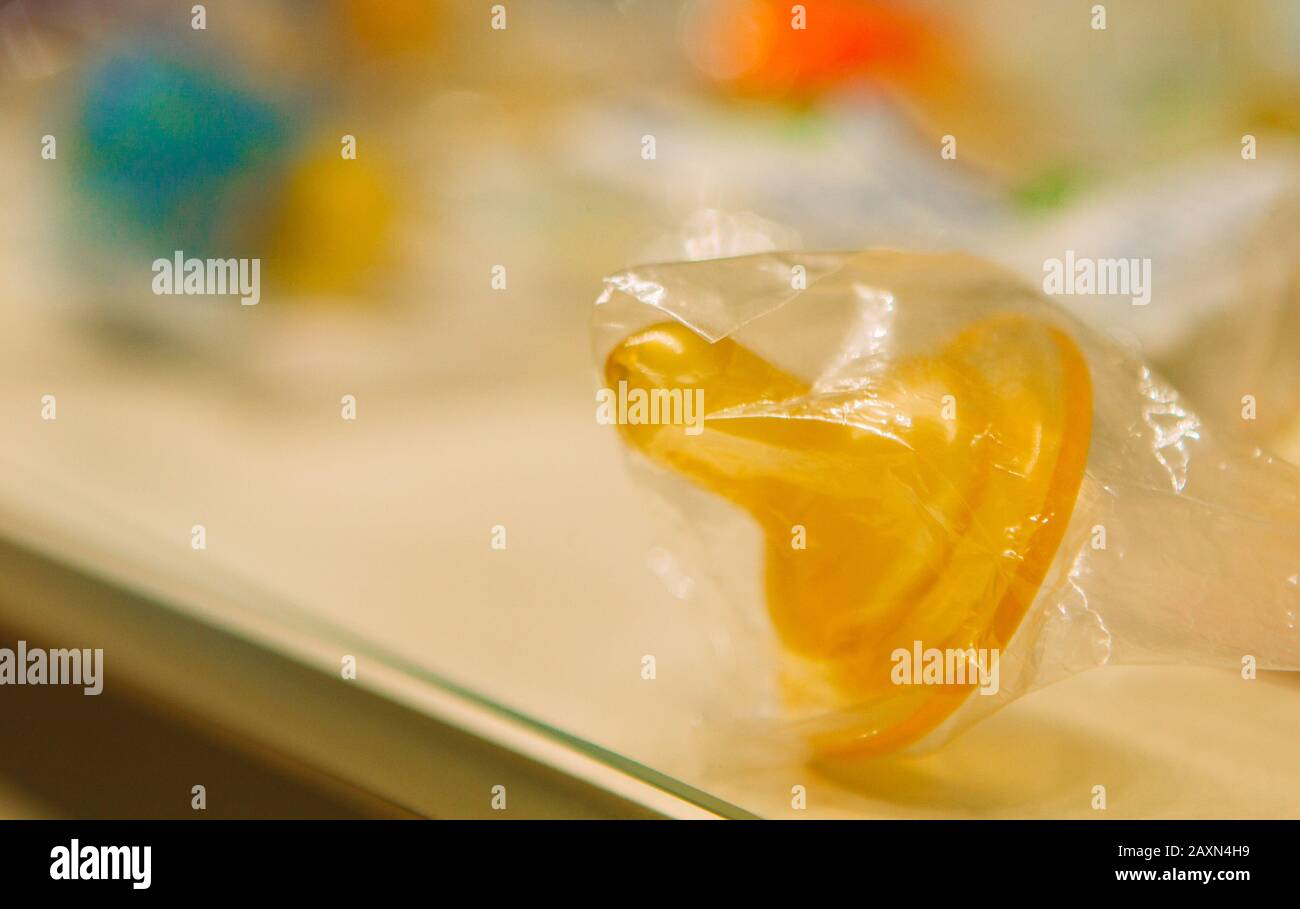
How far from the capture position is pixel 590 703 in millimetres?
491

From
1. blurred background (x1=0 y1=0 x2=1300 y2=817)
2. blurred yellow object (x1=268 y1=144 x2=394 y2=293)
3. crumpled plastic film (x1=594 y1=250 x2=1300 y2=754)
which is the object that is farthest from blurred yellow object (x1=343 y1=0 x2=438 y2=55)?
crumpled plastic film (x1=594 y1=250 x2=1300 y2=754)

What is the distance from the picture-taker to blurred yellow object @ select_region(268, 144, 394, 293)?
2.93 feet

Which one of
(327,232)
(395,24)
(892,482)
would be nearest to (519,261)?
(327,232)

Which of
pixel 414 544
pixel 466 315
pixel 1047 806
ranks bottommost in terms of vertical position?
pixel 1047 806

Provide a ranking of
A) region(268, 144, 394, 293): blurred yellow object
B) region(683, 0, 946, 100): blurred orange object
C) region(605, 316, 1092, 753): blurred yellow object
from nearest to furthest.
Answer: region(605, 316, 1092, 753): blurred yellow object, region(268, 144, 394, 293): blurred yellow object, region(683, 0, 946, 100): blurred orange object

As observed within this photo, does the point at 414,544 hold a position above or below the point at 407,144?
below

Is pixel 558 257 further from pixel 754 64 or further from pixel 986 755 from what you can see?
pixel 986 755

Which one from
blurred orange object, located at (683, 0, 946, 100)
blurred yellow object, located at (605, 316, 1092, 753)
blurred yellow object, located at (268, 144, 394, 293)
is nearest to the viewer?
blurred yellow object, located at (605, 316, 1092, 753)

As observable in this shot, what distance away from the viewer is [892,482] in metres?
0.42

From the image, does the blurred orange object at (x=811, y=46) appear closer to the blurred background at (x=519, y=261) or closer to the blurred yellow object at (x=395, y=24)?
the blurred background at (x=519, y=261)

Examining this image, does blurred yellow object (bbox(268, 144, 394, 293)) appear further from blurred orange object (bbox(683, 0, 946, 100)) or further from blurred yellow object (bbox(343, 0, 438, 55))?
blurred orange object (bbox(683, 0, 946, 100))

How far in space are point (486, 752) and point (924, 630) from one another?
16 centimetres

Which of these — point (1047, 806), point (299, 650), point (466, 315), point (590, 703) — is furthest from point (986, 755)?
point (466, 315)

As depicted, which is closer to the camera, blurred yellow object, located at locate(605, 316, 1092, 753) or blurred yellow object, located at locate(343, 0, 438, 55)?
blurred yellow object, located at locate(605, 316, 1092, 753)
